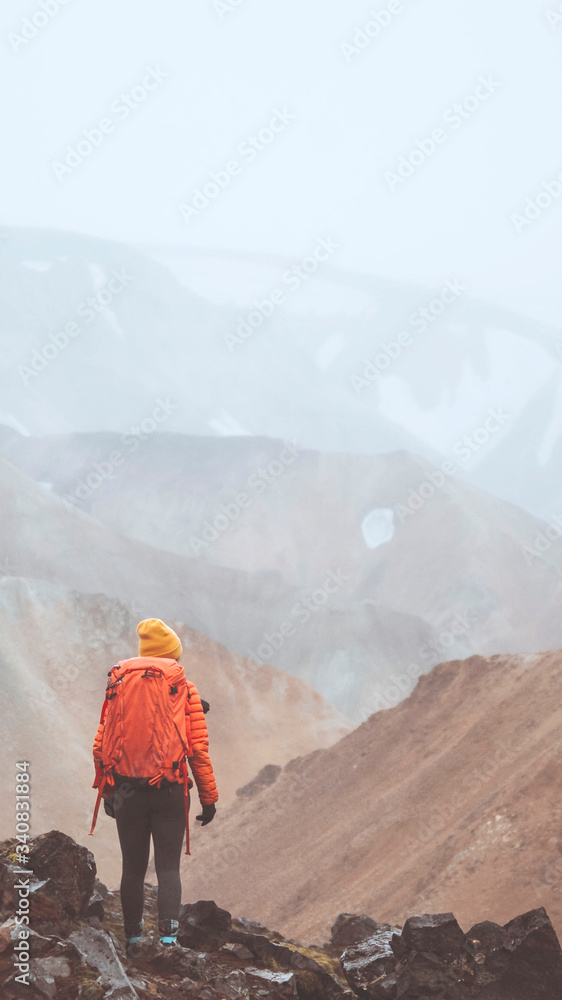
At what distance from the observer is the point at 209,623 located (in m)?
40.6

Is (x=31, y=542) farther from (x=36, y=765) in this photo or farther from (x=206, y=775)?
(x=206, y=775)

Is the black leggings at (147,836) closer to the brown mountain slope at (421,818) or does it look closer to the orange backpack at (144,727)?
the orange backpack at (144,727)

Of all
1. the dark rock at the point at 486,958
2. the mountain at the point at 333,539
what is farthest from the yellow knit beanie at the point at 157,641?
the mountain at the point at 333,539

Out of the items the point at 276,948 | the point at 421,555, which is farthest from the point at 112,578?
→ the point at 276,948

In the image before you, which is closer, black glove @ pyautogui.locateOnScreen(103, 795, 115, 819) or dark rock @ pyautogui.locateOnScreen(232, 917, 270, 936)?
black glove @ pyautogui.locateOnScreen(103, 795, 115, 819)

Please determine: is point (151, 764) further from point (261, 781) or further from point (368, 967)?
point (261, 781)

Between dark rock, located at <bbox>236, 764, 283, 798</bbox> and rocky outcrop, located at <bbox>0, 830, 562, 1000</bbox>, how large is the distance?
2025 centimetres

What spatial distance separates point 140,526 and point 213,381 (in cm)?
1482

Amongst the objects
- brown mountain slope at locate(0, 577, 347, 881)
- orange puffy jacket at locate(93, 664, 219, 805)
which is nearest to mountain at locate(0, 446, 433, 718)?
brown mountain slope at locate(0, 577, 347, 881)

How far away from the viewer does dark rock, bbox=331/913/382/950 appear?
7.52 m

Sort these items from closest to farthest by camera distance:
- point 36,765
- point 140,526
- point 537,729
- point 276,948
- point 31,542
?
point 276,948 → point 537,729 → point 36,765 → point 31,542 → point 140,526

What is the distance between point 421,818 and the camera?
16625 mm

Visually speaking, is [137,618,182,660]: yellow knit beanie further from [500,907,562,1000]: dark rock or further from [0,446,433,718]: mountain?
[0,446,433,718]: mountain

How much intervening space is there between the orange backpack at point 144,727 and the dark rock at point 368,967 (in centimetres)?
181
